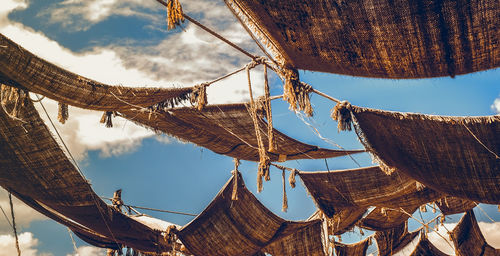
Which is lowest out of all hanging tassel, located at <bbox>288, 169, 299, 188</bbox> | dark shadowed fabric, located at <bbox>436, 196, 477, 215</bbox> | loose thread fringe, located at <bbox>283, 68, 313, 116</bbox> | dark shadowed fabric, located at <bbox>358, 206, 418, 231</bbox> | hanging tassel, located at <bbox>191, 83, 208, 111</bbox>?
dark shadowed fabric, located at <bbox>358, 206, 418, 231</bbox>

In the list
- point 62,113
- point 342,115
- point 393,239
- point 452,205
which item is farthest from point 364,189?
point 62,113

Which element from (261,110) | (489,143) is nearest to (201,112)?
(261,110)

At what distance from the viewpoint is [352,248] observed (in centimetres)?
1232

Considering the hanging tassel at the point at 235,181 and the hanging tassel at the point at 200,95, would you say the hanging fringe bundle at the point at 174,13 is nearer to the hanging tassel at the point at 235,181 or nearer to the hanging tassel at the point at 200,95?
the hanging tassel at the point at 200,95

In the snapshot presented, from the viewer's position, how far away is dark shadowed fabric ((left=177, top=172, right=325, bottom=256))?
300 inches

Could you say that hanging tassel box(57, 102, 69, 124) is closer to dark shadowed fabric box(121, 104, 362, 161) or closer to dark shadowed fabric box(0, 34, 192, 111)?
dark shadowed fabric box(0, 34, 192, 111)

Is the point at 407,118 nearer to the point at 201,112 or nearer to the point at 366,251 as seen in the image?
the point at 201,112

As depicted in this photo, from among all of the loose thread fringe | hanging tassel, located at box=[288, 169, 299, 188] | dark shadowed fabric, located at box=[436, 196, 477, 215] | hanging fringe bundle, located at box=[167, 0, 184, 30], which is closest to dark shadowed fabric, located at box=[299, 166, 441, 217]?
hanging tassel, located at box=[288, 169, 299, 188]

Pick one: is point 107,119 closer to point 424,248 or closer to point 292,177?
point 292,177

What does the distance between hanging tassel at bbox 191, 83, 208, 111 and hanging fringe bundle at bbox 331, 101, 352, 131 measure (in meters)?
1.98

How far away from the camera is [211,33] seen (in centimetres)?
468

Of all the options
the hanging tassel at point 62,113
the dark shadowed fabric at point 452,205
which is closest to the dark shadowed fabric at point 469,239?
the dark shadowed fabric at point 452,205

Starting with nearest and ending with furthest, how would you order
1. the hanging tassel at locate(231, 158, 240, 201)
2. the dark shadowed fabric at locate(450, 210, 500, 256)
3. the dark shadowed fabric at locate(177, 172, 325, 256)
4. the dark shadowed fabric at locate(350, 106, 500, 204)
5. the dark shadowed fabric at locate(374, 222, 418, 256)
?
the dark shadowed fabric at locate(350, 106, 500, 204) → the hanging tassel at locate(231, 158, 240, 201) → the dark shadowed fabric at locate(177, 172, 325, 256) → the dark shadowed fabric at locate(450, 210, 500, 256) → the dark shadowed fabric at locate(374, 222, 418, 256)

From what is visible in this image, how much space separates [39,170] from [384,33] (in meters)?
3.85
